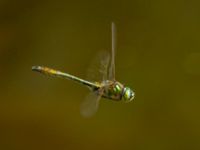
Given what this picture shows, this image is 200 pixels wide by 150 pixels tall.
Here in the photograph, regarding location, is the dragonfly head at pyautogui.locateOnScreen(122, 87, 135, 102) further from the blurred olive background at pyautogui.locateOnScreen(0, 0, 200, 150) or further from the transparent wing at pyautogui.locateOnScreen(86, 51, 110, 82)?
the blurred olive background at pyautogui.locateOnScreen(0, 0, 200, 150)

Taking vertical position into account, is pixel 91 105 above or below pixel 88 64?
below

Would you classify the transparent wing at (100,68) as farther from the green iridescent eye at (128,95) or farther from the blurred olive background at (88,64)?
the blurred olive background at (88,64)

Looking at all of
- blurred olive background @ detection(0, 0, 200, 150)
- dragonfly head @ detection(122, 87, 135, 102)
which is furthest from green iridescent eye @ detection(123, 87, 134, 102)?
blurred olive background @ detection(0, 0, 200, 150)

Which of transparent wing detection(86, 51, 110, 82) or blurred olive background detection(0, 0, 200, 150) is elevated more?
blurred olive background detection(0, 0, 200, 150)

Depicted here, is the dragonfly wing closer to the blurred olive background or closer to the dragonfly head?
the dragonfly head

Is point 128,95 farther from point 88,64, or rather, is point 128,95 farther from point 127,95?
point 88,64

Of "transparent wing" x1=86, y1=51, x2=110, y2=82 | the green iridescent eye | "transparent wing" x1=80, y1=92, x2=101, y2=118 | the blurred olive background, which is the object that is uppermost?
the blurred olive background

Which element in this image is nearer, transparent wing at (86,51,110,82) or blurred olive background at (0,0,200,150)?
transparent wing at (86,51,110,82)

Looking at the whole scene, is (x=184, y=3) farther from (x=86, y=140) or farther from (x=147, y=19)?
(x=86, y=140)

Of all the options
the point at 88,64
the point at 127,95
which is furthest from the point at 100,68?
the point at 88,64

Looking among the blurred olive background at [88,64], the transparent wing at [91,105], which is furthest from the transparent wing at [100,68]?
the blurred olive background at [88,64]
